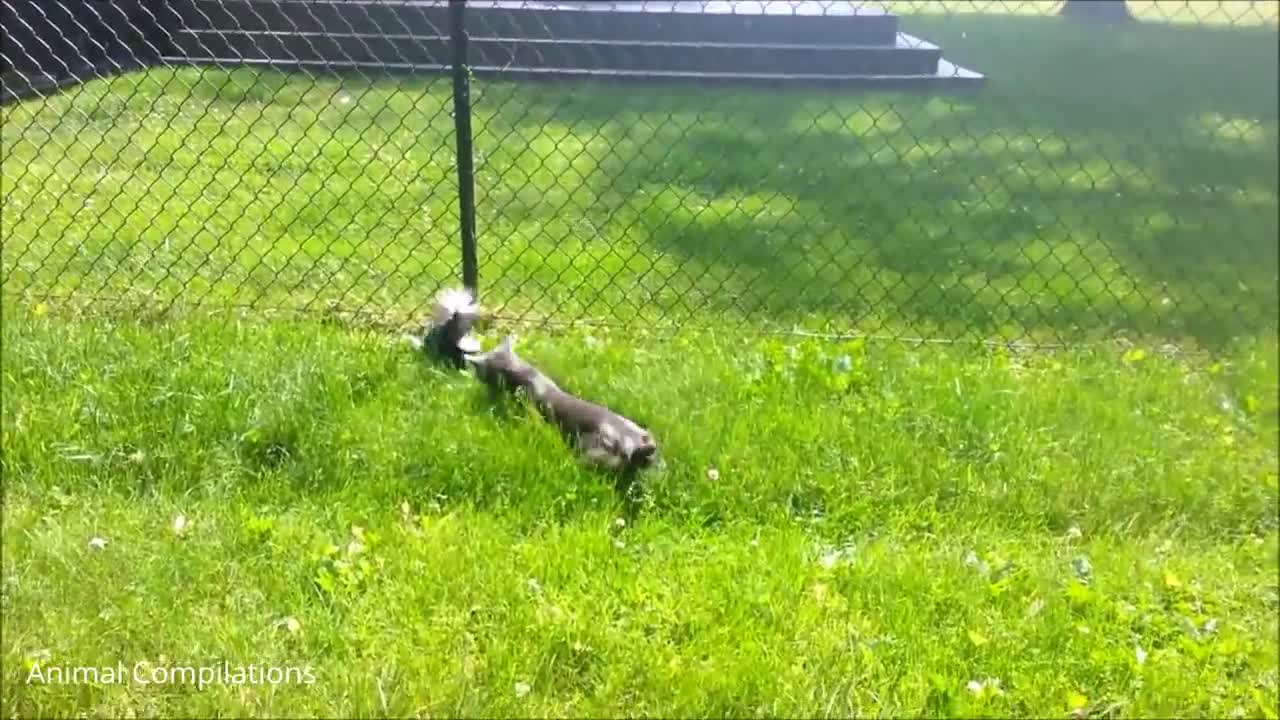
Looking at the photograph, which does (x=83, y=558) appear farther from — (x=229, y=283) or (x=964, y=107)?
(x=964, y=107)

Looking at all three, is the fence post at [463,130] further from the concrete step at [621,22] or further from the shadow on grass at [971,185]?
the concrete step at [621,22]

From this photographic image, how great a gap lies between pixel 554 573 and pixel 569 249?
7.45 feet

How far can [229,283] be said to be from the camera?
4266mm

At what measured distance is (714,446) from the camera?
10.1 ft

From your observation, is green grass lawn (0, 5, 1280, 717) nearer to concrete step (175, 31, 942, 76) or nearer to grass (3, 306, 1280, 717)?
grass (3, 306, 1280, 717)

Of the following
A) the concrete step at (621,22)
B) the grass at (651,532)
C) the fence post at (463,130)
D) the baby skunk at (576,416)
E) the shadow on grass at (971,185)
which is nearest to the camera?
the grass at (651,532)

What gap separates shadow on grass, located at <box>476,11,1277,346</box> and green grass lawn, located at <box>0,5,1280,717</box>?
22mm

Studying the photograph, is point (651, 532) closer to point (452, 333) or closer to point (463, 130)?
point (452, 333)

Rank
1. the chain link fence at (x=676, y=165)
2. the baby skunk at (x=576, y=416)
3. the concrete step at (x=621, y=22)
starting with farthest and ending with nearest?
the concrete step at (x=621, y=22) < the chain link fence at (x=676, y=165) < the baby skunk at (x=576, y=416)

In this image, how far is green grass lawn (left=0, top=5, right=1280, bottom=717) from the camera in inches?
92.4

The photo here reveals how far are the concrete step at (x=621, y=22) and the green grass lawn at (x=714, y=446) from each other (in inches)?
96.5

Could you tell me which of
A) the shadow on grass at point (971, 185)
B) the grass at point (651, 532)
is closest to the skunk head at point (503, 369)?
the grass at point (651, 532)

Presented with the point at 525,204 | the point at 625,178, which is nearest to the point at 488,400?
the point at 525,204

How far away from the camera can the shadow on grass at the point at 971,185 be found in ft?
8.53
